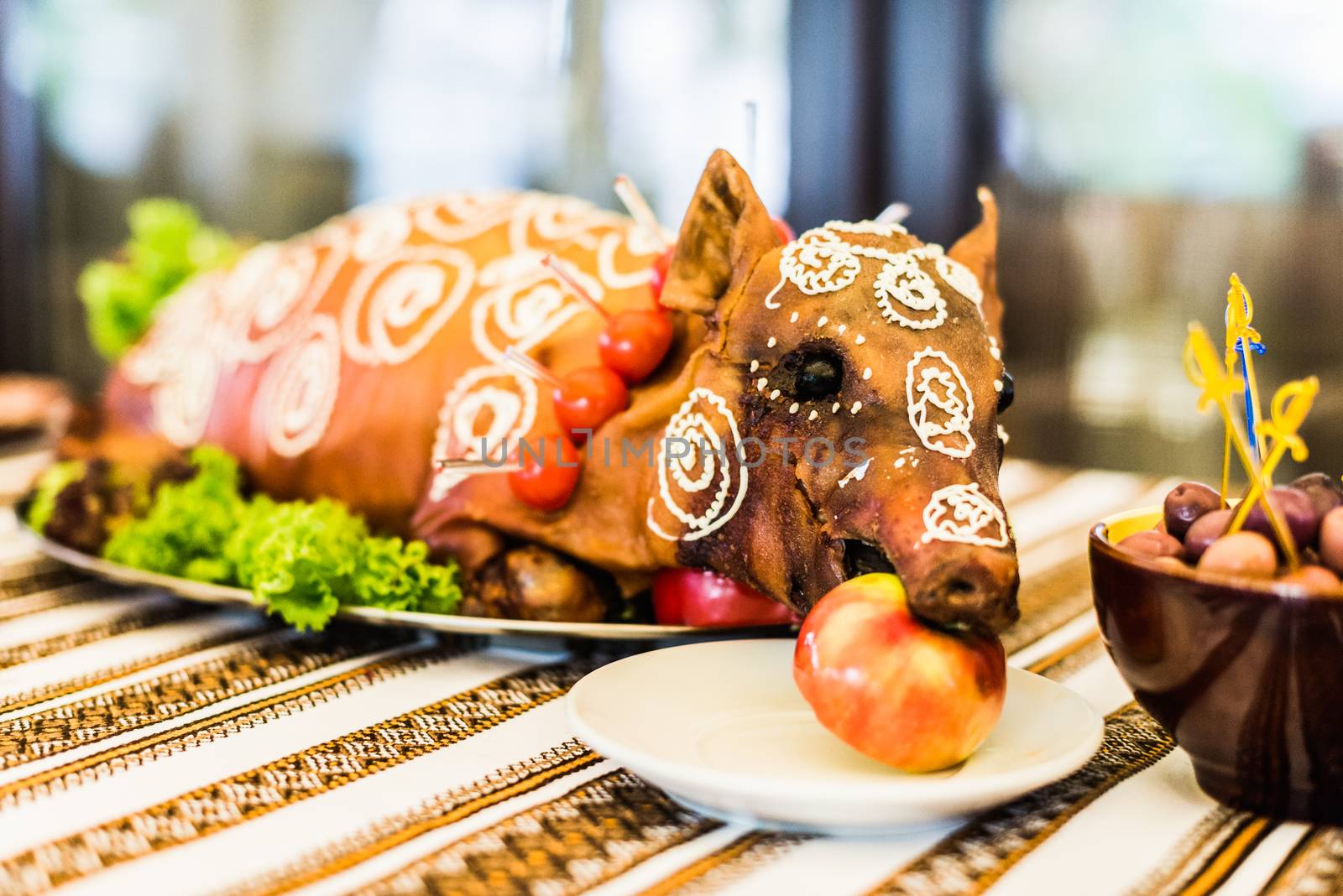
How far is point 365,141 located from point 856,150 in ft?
5.48

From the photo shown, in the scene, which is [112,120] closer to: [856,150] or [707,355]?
[856,150]

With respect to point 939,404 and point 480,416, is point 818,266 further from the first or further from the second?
point 480,416

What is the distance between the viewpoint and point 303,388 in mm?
1449

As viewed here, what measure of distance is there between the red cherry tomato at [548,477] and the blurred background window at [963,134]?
1.58m

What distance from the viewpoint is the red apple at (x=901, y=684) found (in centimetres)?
79

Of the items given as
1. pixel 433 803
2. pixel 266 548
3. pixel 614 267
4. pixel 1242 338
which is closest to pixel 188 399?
pixel 266 548

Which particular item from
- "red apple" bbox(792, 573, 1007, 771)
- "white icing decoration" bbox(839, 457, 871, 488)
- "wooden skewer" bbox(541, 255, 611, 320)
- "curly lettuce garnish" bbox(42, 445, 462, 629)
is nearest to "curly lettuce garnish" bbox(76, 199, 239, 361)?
"curly lettuce garnish" bbox(42, 445, 462, 629)

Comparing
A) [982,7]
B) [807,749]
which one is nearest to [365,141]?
[982,7]

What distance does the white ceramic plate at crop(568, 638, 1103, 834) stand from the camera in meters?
0.74

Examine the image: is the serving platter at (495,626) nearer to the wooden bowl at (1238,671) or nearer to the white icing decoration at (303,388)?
the white icing decoration at (303,388)

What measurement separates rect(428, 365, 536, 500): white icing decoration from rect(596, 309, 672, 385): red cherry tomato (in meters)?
0.11

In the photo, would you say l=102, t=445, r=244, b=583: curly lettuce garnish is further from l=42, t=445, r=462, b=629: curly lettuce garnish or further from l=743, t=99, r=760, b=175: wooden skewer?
l=743, t=99, r=760, b=175: wooden skewer

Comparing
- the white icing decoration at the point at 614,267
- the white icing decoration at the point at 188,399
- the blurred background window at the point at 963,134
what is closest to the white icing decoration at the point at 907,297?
the white icing decoration at the point at 614,267

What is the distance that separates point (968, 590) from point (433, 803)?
0.38 meters
